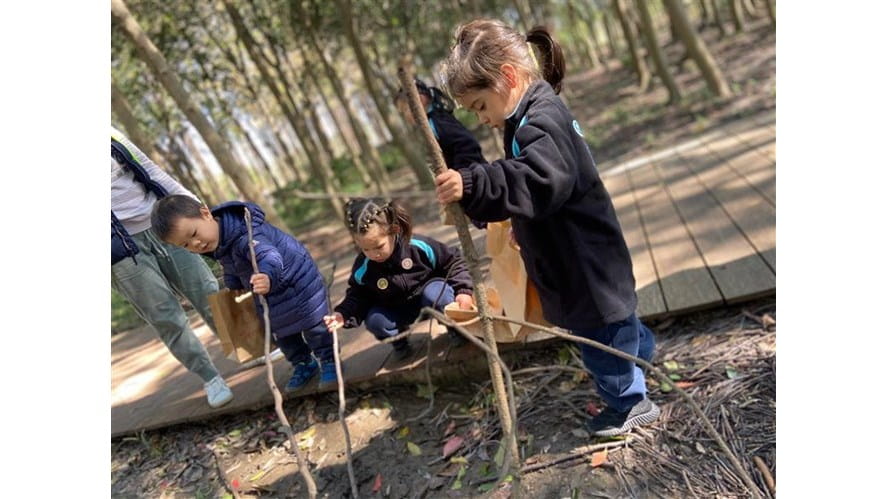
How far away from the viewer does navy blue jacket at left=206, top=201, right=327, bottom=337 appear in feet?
8.34

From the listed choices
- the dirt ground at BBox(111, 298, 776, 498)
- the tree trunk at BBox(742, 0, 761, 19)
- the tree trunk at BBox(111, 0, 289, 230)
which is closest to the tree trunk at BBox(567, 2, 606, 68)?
the tree trunk at BBox(742, 0, 761, 19)

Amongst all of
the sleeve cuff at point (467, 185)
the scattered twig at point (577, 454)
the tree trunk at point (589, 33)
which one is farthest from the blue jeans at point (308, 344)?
the tree trunk at point (589, 33)

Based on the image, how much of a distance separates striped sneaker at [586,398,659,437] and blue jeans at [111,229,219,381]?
2.16m

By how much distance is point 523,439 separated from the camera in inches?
95.7

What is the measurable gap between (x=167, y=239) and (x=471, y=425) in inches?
63.9

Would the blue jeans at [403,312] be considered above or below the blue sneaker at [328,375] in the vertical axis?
above

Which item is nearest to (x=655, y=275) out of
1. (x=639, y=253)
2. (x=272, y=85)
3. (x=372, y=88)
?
(x=639, y=253)

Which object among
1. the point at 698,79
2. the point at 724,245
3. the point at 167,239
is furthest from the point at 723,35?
the point at 167,239

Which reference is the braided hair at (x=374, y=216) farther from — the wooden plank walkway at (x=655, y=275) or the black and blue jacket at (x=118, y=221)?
the black and blue jacket at (x=118, y=221)

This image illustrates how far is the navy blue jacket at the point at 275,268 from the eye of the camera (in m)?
2.54

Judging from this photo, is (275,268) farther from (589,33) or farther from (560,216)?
(589,33)

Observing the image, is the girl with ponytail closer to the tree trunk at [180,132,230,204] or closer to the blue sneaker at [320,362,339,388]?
the blue sneaker at [320,362,339,388]

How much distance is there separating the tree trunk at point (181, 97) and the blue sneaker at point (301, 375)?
2807 millimetres

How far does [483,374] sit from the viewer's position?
2863 millimetres
